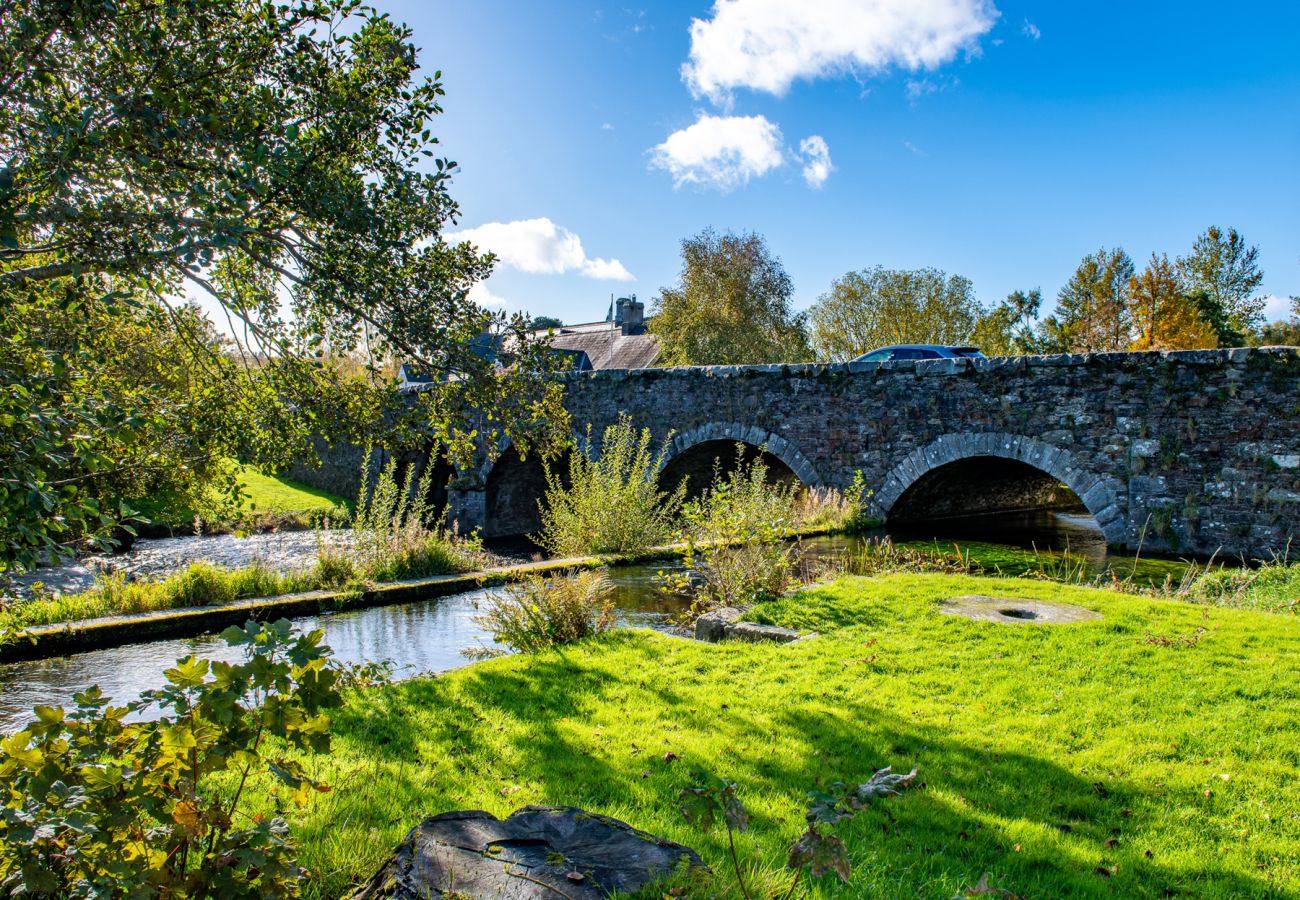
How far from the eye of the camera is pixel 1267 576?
9.32 m

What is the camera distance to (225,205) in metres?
3.75

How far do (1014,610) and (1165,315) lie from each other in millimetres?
31379

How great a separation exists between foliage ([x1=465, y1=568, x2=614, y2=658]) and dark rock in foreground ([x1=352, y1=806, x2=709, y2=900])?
3.95 metres

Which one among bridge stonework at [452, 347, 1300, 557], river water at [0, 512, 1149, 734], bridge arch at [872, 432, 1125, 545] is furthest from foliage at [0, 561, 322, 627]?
bridge arch at [872, 432, 1125, 545]

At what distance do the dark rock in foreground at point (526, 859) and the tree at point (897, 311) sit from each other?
122 feet

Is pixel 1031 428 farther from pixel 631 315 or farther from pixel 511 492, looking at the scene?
pixel 631 315

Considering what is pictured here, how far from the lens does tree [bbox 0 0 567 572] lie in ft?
10.6

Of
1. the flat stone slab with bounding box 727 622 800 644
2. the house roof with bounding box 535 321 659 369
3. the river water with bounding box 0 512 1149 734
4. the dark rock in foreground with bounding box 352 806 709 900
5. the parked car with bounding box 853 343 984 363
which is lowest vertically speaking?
the river water with bounding box 0 512 1149 734

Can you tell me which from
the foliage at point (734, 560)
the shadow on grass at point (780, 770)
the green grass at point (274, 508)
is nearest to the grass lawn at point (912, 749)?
the shadow on grass at point (780, 770)

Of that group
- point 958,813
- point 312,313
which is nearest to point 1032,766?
point 958,813

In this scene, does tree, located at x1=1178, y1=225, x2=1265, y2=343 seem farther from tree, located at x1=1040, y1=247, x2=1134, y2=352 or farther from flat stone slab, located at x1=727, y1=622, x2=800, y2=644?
flat stone slab, located at x1=727, y1=622, x2=800, y2=644

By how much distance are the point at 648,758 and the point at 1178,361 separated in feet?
36.3

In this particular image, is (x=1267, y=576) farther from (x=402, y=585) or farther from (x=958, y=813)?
(x=402, y=585)

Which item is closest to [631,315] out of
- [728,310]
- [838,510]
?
[728,310]
